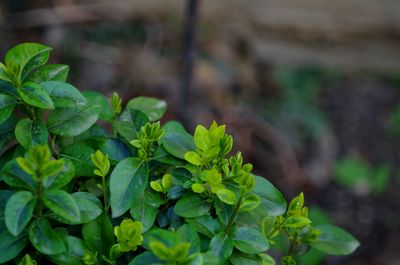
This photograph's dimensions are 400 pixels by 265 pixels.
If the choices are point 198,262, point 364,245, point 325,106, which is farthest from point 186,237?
point 325,106

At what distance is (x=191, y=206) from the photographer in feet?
2.89

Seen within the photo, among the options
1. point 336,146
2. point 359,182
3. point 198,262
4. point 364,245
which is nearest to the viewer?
point 198,262

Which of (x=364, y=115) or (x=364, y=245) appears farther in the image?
(x=364, y=115)

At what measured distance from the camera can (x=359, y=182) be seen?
319cm

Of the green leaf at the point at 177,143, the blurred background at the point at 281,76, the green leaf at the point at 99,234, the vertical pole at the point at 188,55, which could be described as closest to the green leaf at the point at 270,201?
the green leaf at the point at 177,143

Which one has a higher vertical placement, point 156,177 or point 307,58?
point 156,177

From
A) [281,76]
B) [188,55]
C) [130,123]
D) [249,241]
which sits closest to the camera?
[249,241]

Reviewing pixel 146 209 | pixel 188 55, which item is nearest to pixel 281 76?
pixel 188 55

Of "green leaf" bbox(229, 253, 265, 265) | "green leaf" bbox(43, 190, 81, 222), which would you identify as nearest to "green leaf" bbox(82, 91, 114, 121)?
"green leaf" bbox(43, 190, 81, 222)

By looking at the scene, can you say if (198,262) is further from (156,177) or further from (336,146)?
(336,146)

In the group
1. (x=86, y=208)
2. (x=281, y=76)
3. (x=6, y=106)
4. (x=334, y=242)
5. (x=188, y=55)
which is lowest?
(x=281, y=76)

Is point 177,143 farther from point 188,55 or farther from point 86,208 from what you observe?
point 188,55

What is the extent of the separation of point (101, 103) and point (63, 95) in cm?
12

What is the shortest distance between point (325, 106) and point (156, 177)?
2.89m
